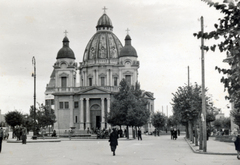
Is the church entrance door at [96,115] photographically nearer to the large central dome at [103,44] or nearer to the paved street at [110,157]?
the large central dome at [103,44]

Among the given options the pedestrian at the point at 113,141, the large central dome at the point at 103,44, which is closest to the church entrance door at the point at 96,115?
the large central dome at the point at 103,44

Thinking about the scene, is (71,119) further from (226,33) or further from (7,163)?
(226,33)

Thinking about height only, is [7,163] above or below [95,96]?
below

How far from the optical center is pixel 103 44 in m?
97.1

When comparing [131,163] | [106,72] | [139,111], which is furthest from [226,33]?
[106,72]

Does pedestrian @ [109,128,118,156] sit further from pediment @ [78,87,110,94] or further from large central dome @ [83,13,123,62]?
large central dome @ [83,13,123,62]

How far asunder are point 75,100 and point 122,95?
3347 centimetres

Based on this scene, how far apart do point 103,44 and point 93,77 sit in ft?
25.1

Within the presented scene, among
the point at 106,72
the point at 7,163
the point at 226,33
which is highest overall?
the point at 106,72

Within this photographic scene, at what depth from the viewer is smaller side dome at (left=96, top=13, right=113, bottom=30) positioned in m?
99.5

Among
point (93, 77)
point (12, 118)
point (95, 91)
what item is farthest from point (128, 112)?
point (93, 77)

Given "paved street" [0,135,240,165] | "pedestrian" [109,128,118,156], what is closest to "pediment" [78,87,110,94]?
"paved street" [0,135,240,165]

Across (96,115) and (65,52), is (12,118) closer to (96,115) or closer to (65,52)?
(96,115)

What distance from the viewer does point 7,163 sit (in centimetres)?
1905
